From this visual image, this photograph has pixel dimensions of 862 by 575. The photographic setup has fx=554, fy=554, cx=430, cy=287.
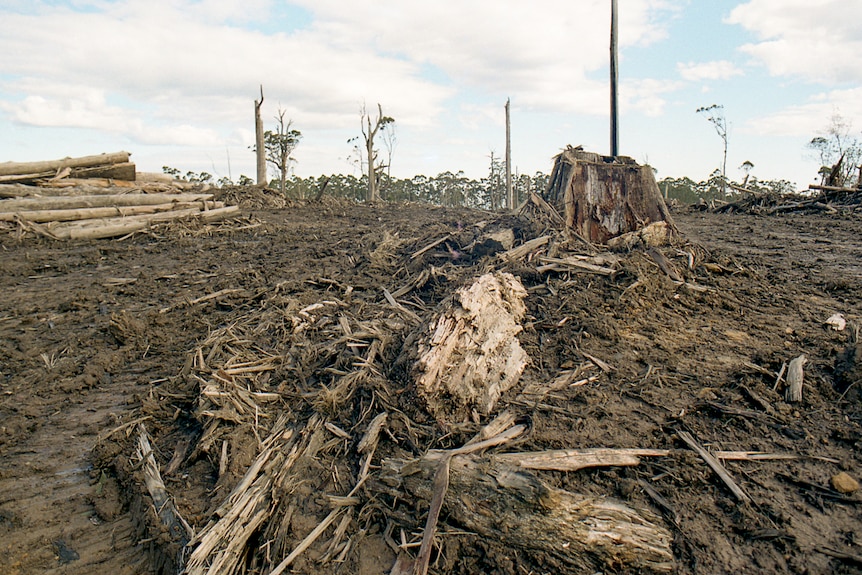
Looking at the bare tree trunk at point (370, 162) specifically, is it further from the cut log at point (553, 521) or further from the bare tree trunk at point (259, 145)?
the cut log at point (553, 521)

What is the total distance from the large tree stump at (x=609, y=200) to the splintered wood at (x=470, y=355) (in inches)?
93.7

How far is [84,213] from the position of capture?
35.6 ft

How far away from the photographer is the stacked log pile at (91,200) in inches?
406

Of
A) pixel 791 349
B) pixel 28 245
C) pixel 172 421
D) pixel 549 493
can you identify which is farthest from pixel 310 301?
pixel 28 245

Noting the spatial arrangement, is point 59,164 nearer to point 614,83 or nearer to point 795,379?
point 614,83

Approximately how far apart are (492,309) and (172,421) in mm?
2374

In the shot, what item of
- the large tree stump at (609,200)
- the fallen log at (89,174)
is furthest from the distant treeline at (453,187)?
the large tree stump at (609,200)

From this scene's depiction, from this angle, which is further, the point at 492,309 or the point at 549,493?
the point at 492,309

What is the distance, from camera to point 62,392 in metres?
4.23

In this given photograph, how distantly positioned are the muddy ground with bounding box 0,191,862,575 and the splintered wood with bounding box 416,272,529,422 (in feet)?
0.49

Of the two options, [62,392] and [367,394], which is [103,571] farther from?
[62,392]

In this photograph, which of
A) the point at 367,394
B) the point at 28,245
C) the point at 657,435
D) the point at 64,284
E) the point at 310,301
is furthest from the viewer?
the point at 28,245

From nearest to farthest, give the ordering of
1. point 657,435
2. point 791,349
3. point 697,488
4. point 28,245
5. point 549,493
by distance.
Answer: point 549,493
point 697,488
point 657,435
point 791,349
point 28,245

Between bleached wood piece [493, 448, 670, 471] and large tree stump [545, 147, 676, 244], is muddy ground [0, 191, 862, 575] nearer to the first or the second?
bleached wood piece [493, 448, 670, 471]
